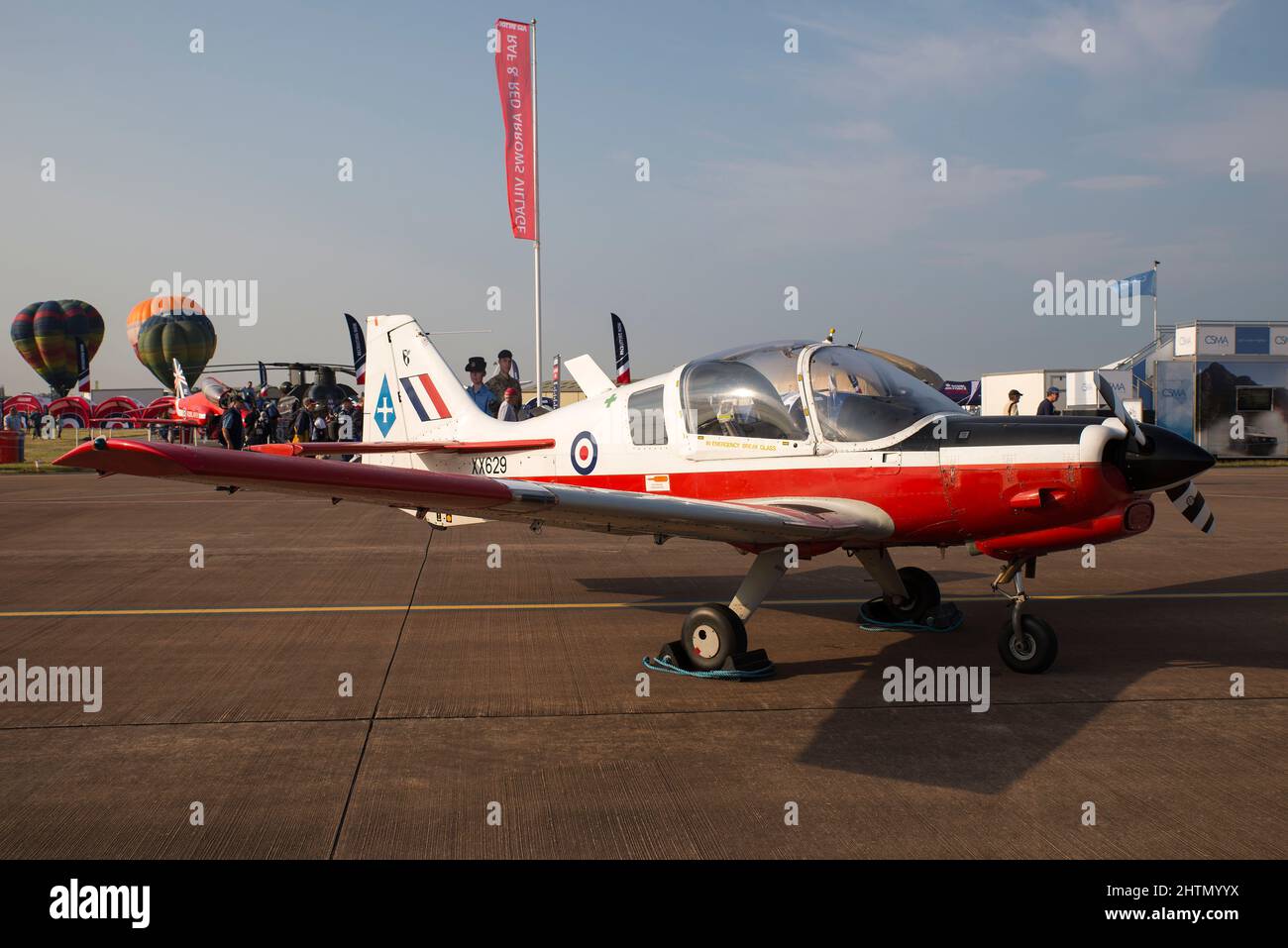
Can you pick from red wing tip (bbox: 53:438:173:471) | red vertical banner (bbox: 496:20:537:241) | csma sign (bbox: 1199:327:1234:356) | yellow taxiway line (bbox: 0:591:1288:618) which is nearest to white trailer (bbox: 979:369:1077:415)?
csma sign (bbox: 1199:327:1234:356)

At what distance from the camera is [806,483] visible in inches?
265

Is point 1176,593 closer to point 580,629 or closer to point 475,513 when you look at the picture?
point 580,629

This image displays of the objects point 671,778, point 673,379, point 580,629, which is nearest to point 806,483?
point 673,379

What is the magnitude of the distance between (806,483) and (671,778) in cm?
281

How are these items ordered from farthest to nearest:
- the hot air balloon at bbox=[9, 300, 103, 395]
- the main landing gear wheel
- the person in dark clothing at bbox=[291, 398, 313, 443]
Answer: the hot air balloon at bbox=[9, 300, 103, 395], the person in dark clothing at bbox=[291, 398, 313, 443], the main landing gear wheel

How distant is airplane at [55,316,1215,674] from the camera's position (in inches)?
226

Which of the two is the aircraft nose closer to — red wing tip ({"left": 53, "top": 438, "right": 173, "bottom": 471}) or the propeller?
the propeller

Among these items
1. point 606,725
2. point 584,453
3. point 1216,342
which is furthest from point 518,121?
point 606,725

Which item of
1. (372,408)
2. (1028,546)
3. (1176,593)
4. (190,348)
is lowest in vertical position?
(1176,593)

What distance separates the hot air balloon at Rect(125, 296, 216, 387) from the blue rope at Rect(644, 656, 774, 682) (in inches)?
2917

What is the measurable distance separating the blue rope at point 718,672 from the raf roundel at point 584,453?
6.89 feet

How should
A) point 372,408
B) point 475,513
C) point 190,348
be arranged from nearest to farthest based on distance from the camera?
point 475,513 < point 372,408 < point 190,348

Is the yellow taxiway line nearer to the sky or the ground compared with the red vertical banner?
nearer to the ground

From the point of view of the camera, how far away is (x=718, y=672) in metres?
6.29
